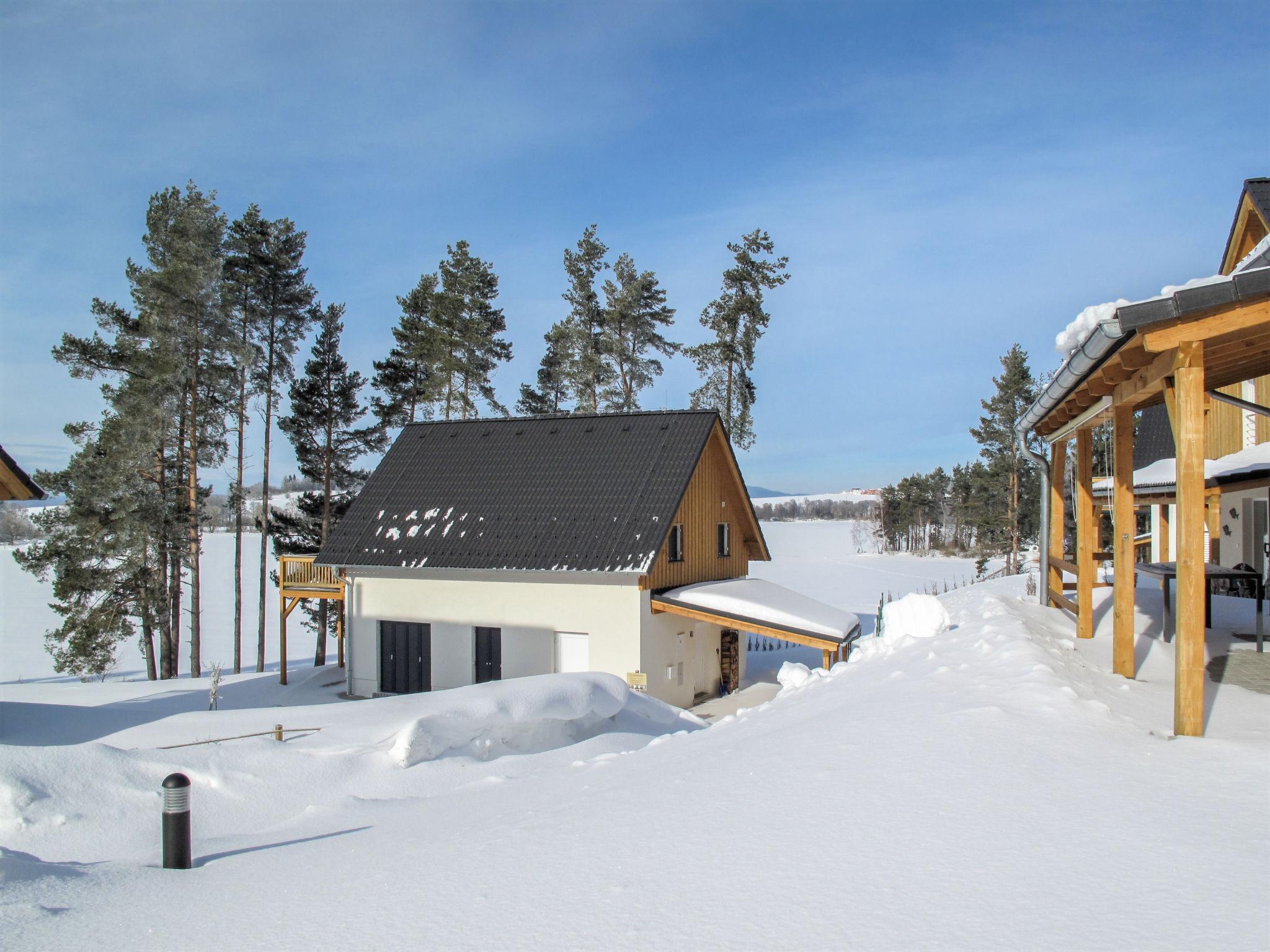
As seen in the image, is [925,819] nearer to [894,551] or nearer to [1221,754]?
[1221,754]

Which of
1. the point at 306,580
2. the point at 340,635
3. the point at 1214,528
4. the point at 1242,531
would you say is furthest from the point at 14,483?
the point at 1242,531

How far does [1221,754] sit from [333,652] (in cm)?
3178

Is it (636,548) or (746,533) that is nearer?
(636,548)

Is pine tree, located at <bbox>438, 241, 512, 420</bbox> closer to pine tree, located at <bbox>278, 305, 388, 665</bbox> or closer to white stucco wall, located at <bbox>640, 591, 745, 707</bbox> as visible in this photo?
pine tree, located at <bbox>278, 305, 388, 665</bbox>

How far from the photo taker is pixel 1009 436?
112 feet

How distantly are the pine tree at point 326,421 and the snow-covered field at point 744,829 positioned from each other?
58.9ft

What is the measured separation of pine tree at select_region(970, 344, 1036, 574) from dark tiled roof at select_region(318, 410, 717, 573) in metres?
20.6

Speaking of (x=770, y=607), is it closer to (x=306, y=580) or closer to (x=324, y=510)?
(x=306, y=580)

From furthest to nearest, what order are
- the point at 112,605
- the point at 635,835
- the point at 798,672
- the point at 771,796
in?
the point at 112,605, the point at 798,672, the point at 771,796, the point at 635,835

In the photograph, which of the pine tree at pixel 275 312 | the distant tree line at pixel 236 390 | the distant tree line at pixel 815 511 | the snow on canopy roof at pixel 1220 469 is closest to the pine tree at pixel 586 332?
the distant tree line at pixel 236 390

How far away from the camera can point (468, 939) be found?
9.34 ft

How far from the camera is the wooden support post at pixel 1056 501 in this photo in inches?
348

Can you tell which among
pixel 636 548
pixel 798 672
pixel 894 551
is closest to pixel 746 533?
pixel 636 548

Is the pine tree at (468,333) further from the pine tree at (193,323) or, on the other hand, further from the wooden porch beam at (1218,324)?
the wooden porch beam at (1218,324)
